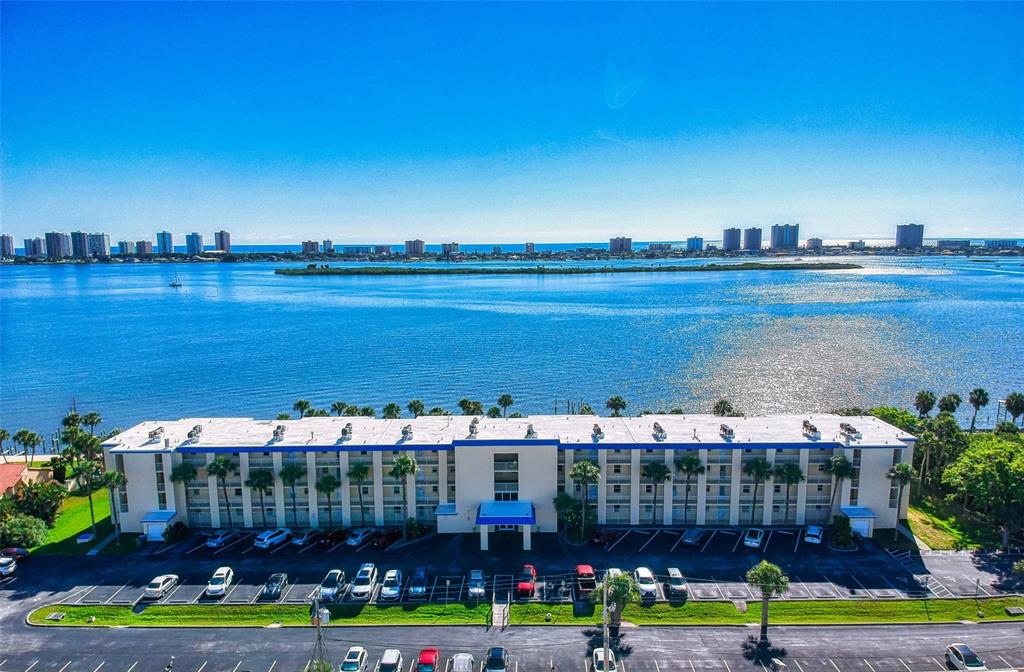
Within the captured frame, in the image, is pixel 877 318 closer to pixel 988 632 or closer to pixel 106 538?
pixel 988 632

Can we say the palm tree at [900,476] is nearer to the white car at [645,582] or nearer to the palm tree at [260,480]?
the white car at [645,582]

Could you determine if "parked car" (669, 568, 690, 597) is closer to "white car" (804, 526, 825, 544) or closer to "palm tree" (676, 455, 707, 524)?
"palm tree" (676, 455, 707, 524)

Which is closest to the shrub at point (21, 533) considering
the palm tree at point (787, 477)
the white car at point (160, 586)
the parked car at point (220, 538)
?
the parked car at point (220, 538)

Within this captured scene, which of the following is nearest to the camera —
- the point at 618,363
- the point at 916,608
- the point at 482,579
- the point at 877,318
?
the point at 916,608

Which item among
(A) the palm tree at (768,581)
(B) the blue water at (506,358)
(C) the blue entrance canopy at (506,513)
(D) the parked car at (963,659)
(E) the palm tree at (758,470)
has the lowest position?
(B) the blue water at (506,358)


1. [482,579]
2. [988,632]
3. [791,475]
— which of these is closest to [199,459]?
[482,579]

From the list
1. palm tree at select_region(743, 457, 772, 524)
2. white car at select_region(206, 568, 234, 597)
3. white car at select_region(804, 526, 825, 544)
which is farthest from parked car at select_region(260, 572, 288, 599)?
white car at select_region(804, 526, 825, 544)

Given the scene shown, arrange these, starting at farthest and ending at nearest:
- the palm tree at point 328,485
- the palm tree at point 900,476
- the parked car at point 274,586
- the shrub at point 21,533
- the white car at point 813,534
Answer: the palm tree at point 328,485
the palm tree at point 900,476
the white car at point 813,534
the shrub at point 21,533
the parked car at point 274,586

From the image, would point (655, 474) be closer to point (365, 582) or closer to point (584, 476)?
point (584, 476)
